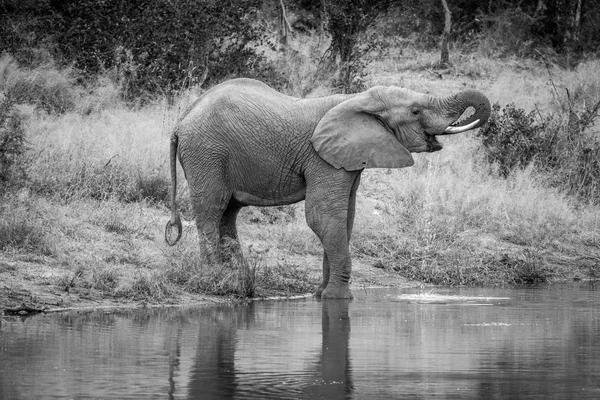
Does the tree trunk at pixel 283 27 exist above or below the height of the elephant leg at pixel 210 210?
above

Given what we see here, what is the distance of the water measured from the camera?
25.2 feet

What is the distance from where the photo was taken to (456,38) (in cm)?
2756

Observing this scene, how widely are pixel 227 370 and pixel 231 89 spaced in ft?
17.1

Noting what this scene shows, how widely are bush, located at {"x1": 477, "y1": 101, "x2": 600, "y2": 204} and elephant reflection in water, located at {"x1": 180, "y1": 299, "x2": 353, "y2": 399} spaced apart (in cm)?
845

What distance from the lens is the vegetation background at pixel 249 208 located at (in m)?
12.9

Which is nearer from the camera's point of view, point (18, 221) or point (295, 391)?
point (295, 391)

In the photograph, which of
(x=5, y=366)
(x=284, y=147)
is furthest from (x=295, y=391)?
(x=284, y=147)

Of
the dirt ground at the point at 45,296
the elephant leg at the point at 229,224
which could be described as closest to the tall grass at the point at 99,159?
the elephant leg at the point at 229,224

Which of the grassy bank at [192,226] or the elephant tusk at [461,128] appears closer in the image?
the grassy bank at [192,226]

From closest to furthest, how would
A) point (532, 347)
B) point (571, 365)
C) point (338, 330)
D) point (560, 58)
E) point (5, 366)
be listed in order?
point (5, 366)
point (571, 365)
point (532, 347)
point (338, 330)
point (560, 58)

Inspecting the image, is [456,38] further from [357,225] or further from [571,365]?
[571,365]

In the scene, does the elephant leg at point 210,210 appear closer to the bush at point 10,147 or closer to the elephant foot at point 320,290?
the elephant foot at point 320,290

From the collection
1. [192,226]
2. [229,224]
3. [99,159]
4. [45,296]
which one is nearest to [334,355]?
[45,296]

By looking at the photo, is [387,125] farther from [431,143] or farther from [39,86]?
[39,86]
